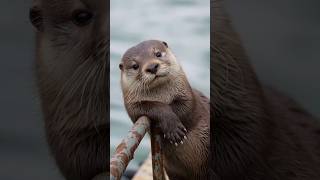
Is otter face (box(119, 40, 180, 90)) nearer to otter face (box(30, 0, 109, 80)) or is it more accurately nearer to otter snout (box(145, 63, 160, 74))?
otter snout (box(145, 63, 160, 74))

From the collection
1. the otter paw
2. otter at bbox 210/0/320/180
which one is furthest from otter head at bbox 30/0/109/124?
otter at bbox 210/0/320/180

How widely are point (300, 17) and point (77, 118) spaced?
Result: 897 millimetres

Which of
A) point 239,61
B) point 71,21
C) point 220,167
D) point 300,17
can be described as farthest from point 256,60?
point 71,21

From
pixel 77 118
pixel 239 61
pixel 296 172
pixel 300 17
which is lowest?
pixel 296 172

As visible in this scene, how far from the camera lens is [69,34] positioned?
2.48 m

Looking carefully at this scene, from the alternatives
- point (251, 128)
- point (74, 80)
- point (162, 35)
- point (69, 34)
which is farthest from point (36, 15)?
point (251, 128)

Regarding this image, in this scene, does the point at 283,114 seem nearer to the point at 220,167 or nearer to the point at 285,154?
the point at 285,154

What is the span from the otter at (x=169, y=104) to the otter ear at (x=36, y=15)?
353mm

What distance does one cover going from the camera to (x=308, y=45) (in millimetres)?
2488

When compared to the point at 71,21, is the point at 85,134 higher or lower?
lower

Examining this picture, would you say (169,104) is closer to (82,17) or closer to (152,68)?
(152,68)

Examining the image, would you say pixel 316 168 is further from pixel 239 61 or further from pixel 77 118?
pixel 77 118

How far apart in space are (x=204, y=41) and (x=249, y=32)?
0.18 m

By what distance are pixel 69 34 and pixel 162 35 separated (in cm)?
34
